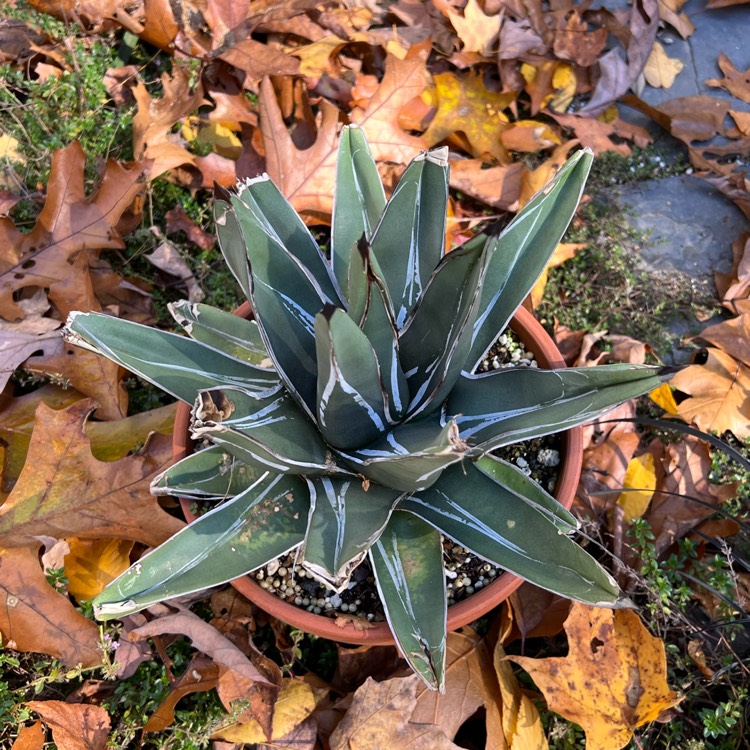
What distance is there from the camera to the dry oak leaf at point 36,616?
1.26m

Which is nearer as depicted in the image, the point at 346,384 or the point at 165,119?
the point at 346,384

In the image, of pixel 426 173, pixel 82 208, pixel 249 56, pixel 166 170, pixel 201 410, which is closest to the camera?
pixel 201 410

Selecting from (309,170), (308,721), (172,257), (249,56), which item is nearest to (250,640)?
(308,721)

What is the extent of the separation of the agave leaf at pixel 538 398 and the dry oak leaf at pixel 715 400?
0.76m

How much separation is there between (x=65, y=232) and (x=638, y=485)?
1.40 m

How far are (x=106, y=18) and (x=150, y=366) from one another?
1.41 metres

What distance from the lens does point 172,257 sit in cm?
169

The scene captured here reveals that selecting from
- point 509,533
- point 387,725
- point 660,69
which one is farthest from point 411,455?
point 660,69

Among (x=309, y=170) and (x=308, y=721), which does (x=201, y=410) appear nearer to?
(x=308, y=721)

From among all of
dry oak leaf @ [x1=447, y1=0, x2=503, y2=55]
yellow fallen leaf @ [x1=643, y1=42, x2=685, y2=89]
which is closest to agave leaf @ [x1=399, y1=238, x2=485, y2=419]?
dry oak leaf @ [x1=447, y1=0, x2=503, y2=55]

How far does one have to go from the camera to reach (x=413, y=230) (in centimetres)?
101

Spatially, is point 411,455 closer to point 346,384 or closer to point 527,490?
point 346,384

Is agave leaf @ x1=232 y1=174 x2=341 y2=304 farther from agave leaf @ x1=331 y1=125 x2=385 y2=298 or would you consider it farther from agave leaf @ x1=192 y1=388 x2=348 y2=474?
agave leaf @ x1=192 y1=388 x2=348 y2=474

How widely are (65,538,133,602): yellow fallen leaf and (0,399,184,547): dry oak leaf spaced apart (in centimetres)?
10
